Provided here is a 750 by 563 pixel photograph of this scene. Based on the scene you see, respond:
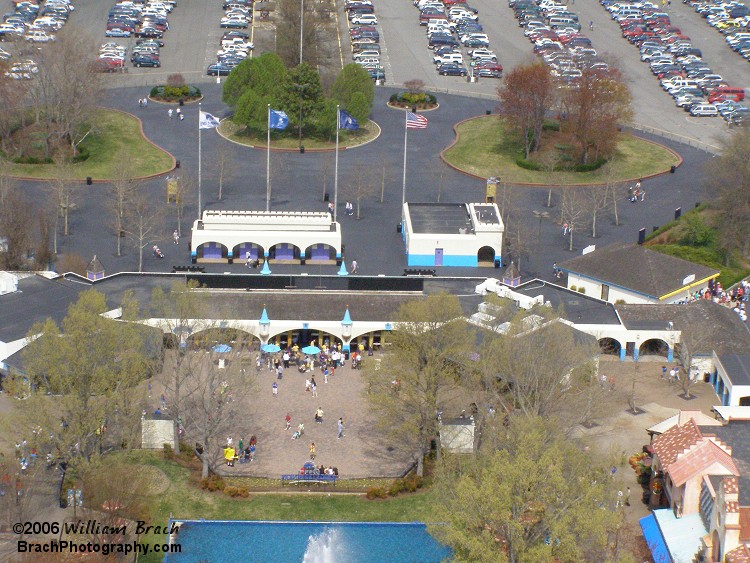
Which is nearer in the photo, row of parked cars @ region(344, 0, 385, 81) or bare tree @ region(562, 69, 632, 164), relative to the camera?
bare tree @ region(562, 69, 632, 164)

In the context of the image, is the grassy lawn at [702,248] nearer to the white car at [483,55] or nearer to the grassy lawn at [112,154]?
the grassy lawn at [112,154]

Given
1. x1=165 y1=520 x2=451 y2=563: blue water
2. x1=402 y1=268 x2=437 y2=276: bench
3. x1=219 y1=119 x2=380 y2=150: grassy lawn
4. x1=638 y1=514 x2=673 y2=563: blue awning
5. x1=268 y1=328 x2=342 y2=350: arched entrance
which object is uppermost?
x1=638 y1=514 x2=673 y2=563: blue awning

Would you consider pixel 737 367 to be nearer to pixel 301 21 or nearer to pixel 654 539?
pixel 654 539

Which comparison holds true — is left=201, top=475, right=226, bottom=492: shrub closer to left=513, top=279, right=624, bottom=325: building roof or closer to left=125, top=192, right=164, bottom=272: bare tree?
left=513, top=279, right=624, bottom=325: building roof

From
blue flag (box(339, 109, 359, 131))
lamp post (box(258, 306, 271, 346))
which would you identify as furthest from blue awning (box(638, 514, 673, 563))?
blue flag (box(339, 109, 359, 131))

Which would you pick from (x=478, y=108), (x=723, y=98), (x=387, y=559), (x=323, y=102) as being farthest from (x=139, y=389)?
(x=723, y=98)

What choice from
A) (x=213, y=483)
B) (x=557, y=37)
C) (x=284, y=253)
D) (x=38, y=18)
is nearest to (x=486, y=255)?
(x=284, y=253)
